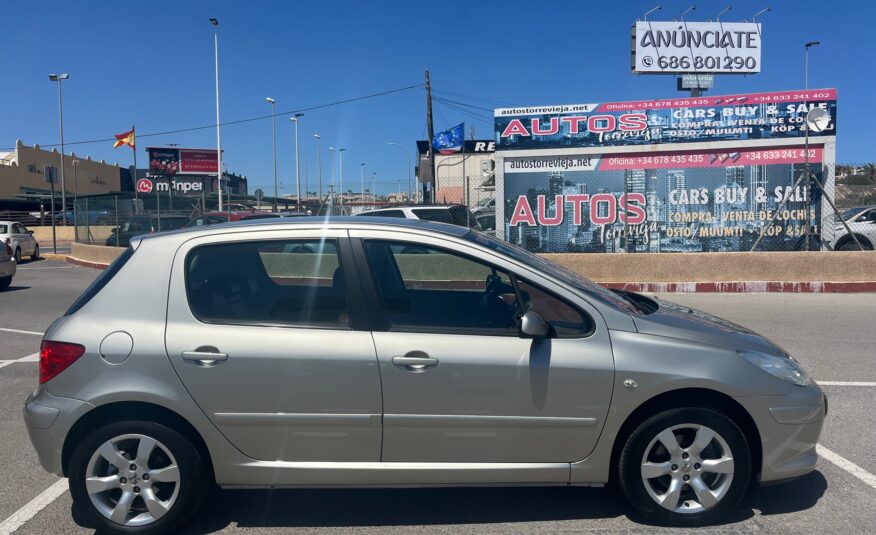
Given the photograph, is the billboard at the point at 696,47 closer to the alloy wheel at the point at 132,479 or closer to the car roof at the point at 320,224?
the car roof at the point at 320,224

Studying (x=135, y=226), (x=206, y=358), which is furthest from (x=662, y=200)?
(x=135, y=226)

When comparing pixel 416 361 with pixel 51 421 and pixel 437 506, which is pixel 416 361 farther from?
pixel 51 421

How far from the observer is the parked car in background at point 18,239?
78.4 feet

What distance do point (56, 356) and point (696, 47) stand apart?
25277 mm

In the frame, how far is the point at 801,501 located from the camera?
4012mm

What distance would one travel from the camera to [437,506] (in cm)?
404

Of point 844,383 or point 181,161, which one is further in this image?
point 181,161

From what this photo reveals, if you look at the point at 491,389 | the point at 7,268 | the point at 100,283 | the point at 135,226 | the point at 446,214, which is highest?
the point at 446,214

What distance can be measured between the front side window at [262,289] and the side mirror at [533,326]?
3.02 ft

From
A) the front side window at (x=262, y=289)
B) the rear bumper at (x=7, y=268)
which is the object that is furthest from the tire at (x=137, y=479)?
the rear bumper at (x=7, y=268)

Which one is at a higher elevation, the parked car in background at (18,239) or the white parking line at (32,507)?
the parked car in background at (18,239)

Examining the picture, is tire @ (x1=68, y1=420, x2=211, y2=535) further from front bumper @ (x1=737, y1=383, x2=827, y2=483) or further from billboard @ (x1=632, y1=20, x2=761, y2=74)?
billboard @ (x1=632, y1=20, x2=761, y2=74)

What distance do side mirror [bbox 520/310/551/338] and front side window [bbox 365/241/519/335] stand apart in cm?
14

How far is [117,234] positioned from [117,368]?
2076cm
